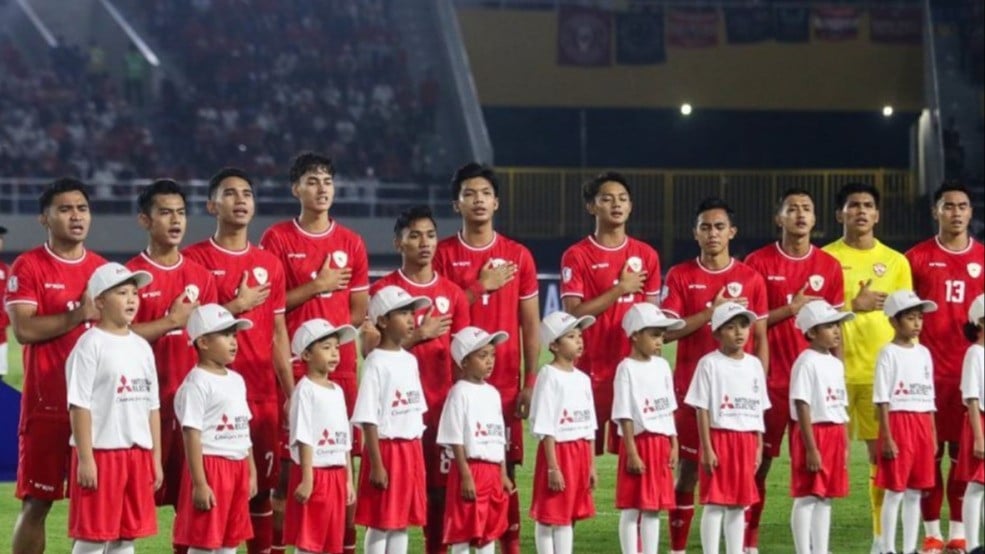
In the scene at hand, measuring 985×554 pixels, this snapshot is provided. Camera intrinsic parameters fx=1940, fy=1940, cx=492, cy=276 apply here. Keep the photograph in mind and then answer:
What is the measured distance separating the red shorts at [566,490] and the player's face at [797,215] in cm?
174

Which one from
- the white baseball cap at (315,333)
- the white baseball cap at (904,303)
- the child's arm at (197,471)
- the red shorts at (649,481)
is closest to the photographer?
the child's arm at (197,471)

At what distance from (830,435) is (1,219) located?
17905mm

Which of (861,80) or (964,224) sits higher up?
(861,80)

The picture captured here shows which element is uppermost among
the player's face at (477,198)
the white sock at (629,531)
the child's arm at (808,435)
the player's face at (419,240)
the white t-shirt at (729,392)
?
the player's face at (477,198)

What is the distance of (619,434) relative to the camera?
921 centimetres

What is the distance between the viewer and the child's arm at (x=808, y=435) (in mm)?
9164

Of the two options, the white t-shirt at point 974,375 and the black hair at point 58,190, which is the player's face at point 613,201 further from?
the black hair at point 58,190

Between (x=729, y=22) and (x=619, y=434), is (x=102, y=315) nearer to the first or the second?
(x=619, y=434)

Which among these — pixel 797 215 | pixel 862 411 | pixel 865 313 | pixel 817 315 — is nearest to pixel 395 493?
pixel 817 315

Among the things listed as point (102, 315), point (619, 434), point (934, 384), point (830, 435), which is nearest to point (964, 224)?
point (934, 384)

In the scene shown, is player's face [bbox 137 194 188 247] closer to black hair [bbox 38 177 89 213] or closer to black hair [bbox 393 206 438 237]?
black hair [bbox 38 177 89 213]

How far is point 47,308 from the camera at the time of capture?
8227 millimetres

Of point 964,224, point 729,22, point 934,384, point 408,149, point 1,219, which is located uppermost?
point 729,22

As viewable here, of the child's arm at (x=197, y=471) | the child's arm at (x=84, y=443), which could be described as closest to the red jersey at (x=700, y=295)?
the child's arm at (x=197, y=471)
